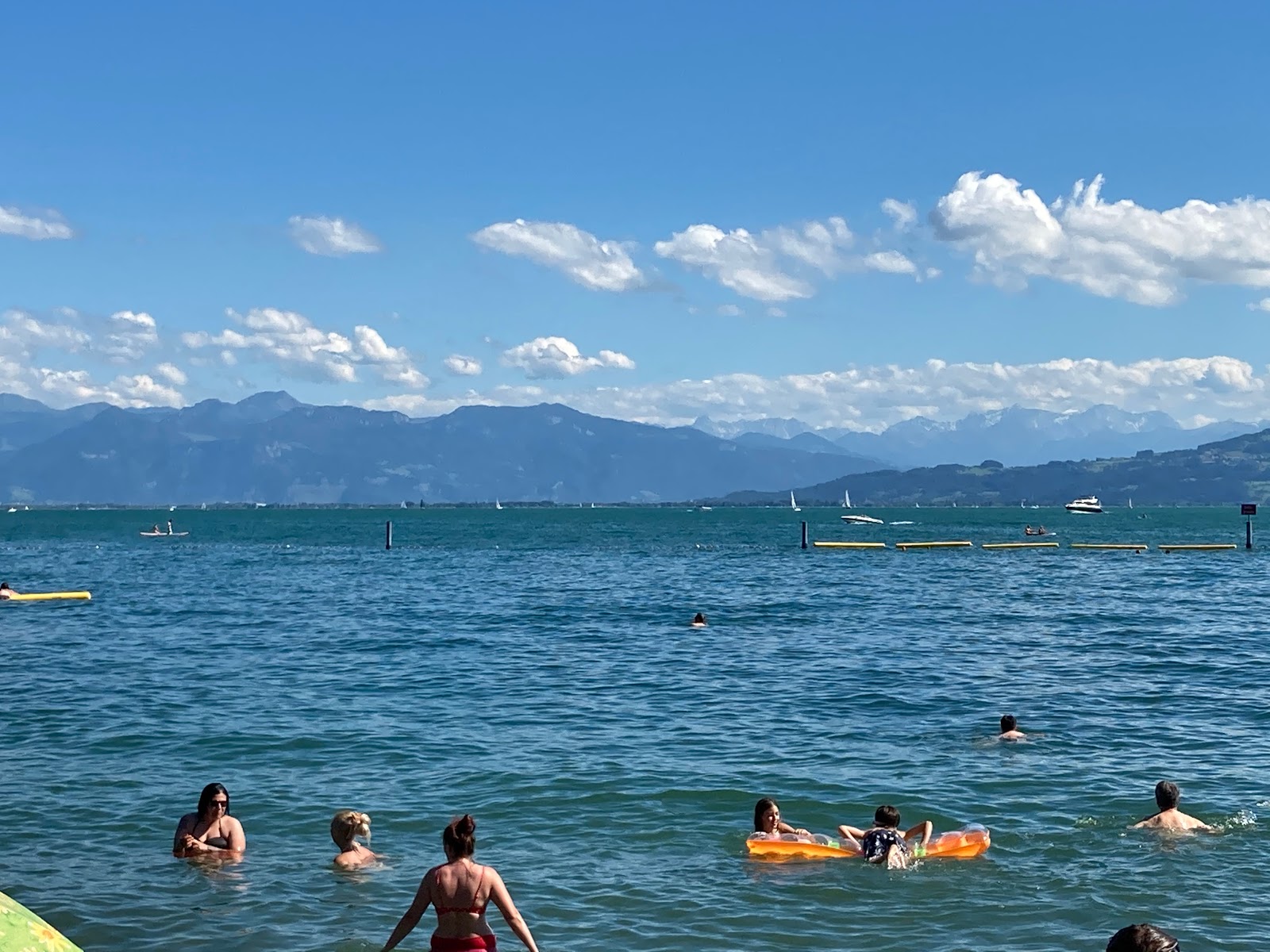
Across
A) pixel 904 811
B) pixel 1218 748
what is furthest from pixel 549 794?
pixel 1218 748

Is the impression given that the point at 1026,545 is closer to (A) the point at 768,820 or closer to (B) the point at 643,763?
(B) the point at 643,763

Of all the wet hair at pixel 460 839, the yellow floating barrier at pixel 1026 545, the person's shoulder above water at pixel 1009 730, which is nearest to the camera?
the wet hair at pixel 460 839

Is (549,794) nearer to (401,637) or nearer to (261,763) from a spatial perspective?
(261,763)

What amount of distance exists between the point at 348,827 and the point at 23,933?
847 cm

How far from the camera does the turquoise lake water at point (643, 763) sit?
15.2m

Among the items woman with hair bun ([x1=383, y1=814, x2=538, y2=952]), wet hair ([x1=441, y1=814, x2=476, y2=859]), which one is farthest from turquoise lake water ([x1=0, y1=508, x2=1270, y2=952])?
wet hair ([x1=441, y1=814, x2=476, y2=859])

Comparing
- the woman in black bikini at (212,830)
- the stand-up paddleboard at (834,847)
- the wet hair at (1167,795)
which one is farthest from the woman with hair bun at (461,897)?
the wet hair at (1167,795)

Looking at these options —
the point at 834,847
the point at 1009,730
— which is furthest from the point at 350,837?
the point at 1009,730

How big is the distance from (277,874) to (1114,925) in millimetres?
10930

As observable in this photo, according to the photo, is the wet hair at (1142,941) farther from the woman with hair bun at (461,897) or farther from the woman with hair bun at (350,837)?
the woman with hair bun at (350,837)

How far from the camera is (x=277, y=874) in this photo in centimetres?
1669

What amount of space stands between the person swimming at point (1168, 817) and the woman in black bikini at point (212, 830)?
13.4 m

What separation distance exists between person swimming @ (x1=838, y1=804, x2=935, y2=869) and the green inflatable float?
11139mm

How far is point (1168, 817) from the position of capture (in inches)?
719
